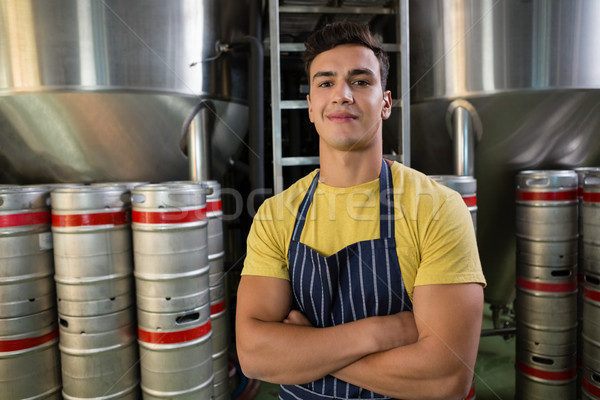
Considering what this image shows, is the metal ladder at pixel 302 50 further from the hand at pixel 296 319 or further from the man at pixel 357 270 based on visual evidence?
the hand at pixel 296 319

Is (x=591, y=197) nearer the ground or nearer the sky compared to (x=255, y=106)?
nearer the ground

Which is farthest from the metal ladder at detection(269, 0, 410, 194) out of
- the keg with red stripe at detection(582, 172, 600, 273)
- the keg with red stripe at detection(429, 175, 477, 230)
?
the keg with red stripe at detection(582, 172, 600, 273)

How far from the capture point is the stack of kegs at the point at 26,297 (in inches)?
78.4

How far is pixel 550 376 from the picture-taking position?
255cm

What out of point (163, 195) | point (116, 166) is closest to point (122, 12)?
point (116, 166)

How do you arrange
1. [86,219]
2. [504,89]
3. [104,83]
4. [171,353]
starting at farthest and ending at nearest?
[504,89], [104,83], [171,353], [86,219]

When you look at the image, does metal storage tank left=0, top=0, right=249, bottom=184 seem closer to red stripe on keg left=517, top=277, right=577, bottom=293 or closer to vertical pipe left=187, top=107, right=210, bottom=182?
vertical pipe left=187, top=107, right=210, bottom=182

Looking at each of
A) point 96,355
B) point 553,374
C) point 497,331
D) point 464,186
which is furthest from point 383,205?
point 497,331

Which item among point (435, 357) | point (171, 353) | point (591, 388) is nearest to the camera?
point (435, 357)

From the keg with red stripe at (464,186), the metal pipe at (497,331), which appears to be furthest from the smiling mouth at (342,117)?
the metal pipe at (497,331)

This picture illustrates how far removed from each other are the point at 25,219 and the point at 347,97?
5.72 feet

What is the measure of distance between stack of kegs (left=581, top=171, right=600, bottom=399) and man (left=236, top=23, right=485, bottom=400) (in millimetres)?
1610

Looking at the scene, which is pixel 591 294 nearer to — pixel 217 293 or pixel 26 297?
pixel 217 293

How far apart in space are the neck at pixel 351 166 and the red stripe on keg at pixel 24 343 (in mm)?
1790
